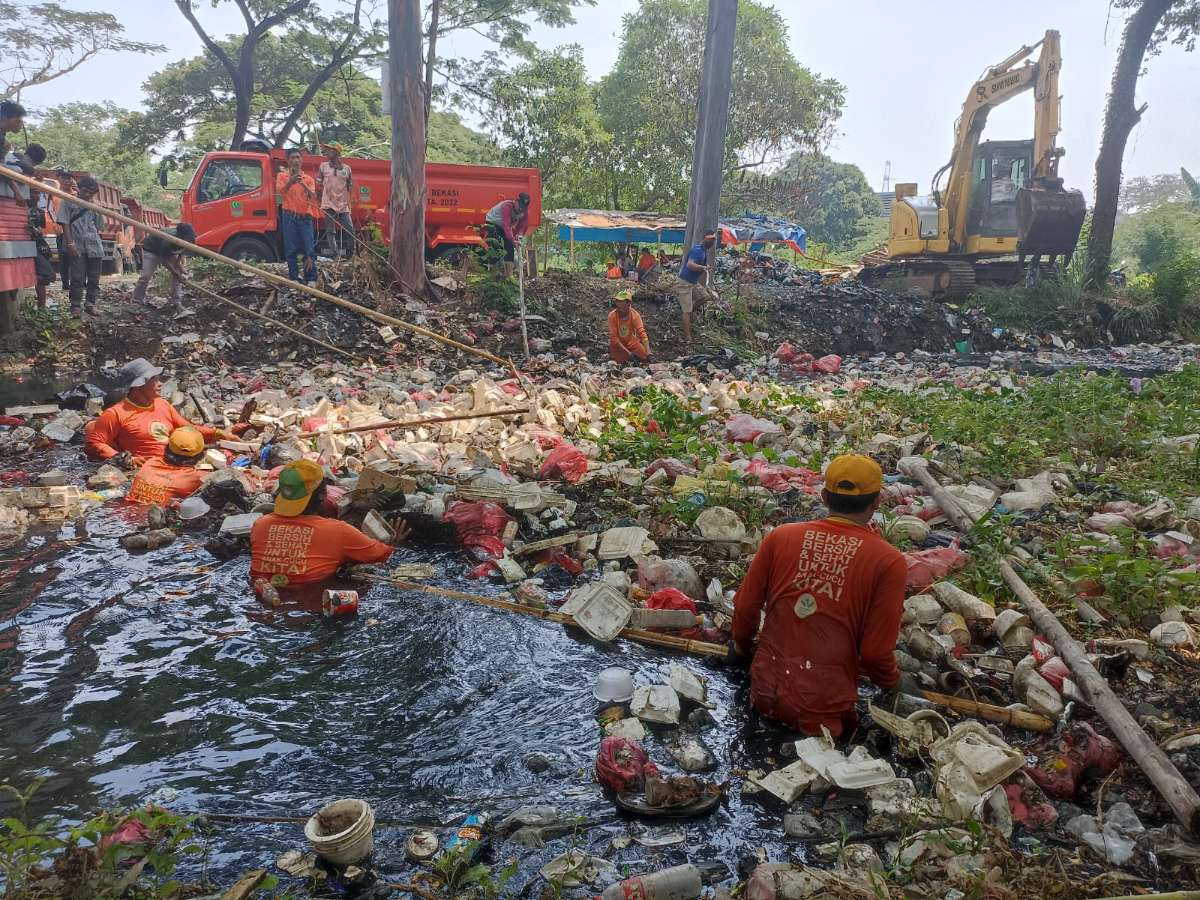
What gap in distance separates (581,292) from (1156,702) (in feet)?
31.8

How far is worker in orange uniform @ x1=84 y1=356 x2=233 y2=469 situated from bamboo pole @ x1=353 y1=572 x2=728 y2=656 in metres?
2.68

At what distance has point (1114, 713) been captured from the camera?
8.50 feet


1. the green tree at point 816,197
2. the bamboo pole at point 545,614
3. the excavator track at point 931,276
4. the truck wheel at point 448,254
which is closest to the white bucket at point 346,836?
the bamboo pole at point 545,614

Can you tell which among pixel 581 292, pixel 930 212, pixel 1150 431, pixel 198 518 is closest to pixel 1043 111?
pixel 930 212

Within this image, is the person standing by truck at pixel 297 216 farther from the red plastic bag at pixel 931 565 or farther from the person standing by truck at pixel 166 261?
the red plastic bag at pixel 931 565

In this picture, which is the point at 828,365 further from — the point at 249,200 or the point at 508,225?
the point at 249,200

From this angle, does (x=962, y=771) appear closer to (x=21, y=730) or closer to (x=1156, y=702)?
(x=1156, y=702)

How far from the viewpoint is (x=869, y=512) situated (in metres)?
2.76

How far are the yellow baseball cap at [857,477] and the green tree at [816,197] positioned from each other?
23.8 meters

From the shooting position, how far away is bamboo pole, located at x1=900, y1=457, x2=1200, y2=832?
2.21 metres

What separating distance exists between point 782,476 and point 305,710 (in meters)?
3.19

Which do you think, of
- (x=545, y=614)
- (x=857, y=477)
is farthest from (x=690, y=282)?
(x=857, y=477)

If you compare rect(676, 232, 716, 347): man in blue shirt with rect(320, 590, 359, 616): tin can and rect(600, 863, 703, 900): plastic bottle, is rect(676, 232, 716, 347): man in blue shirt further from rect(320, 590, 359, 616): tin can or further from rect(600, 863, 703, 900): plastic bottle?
rect(600, 863, 703, 900): plastic bottle

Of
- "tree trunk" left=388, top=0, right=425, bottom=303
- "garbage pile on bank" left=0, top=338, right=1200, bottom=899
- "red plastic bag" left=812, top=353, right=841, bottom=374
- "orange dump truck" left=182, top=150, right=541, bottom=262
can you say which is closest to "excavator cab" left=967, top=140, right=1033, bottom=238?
"red plastic bag" left=812, top=353, right=841, bottom=374
